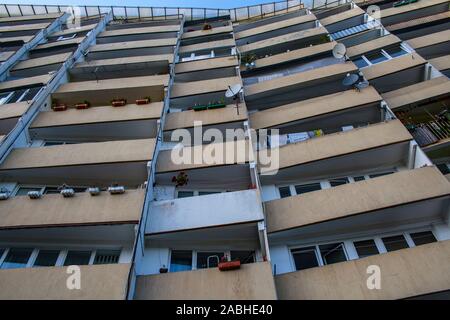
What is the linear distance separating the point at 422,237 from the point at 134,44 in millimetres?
22559

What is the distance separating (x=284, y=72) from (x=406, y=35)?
9.17 meters

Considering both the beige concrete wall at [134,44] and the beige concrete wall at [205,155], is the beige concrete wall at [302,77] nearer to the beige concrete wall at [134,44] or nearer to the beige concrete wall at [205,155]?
the beige concrete wall at [205,155]

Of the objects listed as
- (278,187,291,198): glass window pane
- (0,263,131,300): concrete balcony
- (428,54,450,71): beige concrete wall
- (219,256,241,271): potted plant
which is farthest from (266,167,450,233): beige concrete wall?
(428,54,450,71): beige concrete wall

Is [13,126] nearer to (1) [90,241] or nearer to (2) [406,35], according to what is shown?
(1) [90,241]

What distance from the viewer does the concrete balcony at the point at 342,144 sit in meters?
13.9

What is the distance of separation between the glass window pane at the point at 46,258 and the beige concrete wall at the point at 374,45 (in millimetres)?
18382

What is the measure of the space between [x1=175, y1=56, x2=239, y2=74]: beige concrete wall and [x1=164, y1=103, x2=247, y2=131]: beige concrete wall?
5.61 meters

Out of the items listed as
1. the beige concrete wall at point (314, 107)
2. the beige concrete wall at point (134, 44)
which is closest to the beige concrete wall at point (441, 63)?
the beige concrete wall at point (314, 107)

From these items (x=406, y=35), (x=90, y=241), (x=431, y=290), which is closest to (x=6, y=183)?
(x=90, y=241)

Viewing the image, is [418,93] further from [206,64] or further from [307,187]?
[206,64]

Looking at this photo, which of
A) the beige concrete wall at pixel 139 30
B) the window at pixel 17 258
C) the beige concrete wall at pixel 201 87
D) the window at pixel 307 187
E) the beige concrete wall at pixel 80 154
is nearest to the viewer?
the window at pixel 17 258

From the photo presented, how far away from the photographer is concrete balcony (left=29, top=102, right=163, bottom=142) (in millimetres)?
16594

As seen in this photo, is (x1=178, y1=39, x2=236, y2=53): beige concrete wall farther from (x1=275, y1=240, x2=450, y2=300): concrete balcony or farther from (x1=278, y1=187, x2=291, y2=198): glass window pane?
(x1=275, y1=240, x2=450, y2=300): concrete balcony

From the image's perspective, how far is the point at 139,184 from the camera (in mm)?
14539
